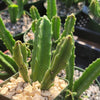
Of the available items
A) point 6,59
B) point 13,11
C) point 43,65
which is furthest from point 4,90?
point 13,11

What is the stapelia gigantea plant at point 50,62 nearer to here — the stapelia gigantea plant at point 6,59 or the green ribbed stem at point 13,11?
the stapelia gigantea plant at point 6,59

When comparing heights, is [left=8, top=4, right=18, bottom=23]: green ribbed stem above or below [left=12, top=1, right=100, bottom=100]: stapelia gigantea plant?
below

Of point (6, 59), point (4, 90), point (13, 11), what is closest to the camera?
point (4, 90)

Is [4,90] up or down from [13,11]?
up

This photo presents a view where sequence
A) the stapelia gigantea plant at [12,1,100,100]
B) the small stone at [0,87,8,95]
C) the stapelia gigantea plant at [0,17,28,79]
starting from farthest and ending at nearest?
the stapelia gigantea plant at [0,17,28,79]
the small stone at [0,87,8,95]
the stapelia gigantea plant at [12,1,100,100]

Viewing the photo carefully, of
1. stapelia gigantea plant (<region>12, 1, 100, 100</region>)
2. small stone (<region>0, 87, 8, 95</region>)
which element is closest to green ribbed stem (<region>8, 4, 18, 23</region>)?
stapelia gigantea plant (<region>12, 1, 100, 100</region>)

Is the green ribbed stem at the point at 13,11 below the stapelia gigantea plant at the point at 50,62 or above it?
below

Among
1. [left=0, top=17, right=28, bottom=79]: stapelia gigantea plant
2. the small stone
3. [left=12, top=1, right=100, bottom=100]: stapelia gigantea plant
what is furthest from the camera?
[left=0, top=17, right=28, bottom=79]: stapelia gigantea plant

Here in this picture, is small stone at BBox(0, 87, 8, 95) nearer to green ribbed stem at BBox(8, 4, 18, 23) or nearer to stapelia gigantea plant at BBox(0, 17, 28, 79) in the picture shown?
stapelia gigantea plant at BBox(0, 17, 28, 79)

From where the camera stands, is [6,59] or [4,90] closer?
[4,90]

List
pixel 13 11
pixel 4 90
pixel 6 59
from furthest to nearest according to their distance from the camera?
1. pixel 13 11
2. pixel 6 59
3. pixel 4 90

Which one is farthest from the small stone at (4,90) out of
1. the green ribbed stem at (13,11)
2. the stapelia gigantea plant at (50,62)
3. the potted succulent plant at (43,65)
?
the green ribbed stem at (13,11)

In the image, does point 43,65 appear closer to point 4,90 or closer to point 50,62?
point 50,62
